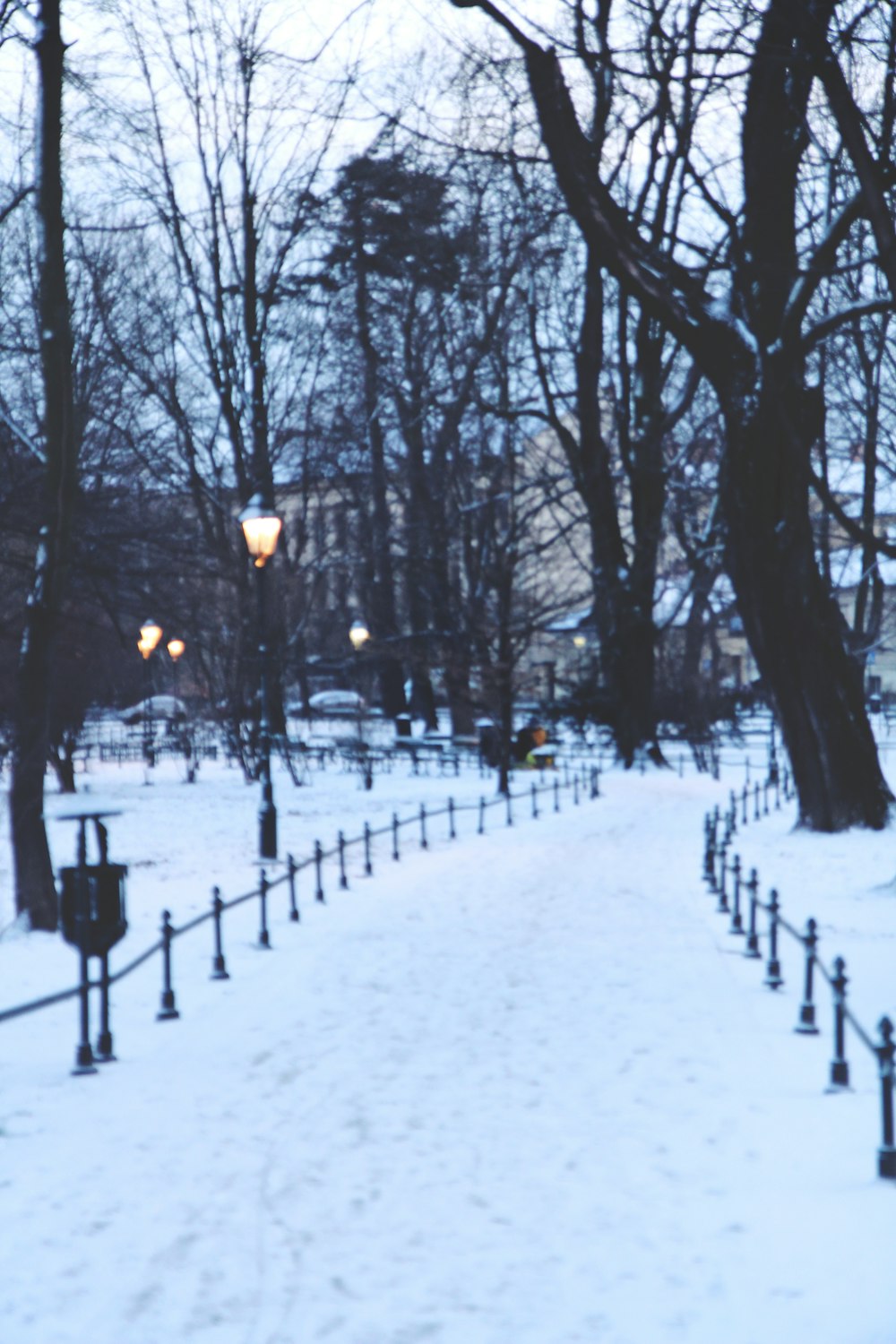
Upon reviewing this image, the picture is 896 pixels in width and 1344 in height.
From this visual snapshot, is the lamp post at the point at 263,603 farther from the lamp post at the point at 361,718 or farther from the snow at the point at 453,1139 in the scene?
the lamp post at the point at 361,718

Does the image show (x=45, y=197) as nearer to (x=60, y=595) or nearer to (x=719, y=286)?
(x=60, y=595)

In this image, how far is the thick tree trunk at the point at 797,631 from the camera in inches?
837

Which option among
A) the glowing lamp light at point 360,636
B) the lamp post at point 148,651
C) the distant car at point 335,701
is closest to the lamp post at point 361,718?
the glowing lamp light at point 360,636

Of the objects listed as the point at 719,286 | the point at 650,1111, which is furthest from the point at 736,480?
the point at 650,1111

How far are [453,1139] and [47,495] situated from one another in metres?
9.45

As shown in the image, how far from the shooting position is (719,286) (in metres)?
28.2

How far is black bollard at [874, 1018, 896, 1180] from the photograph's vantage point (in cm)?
702

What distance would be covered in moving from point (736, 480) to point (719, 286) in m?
8.07

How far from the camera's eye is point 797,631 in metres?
21.5

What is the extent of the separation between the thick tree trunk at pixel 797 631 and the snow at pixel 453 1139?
5.61m

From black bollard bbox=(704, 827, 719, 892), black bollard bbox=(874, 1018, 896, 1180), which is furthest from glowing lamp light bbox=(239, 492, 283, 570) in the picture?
black bollard bbox=(874, 1018, 896, 1180)

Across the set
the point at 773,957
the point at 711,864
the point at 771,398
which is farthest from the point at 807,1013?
the point at 771,398

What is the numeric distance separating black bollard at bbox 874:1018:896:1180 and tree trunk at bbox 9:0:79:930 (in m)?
10.3

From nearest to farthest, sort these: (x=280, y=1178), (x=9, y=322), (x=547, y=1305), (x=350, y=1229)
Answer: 1. (x=547, y=1305)
2. (x=350, y=1229)
3. (x=280, y=1178)
4. (x=9, y=322)
